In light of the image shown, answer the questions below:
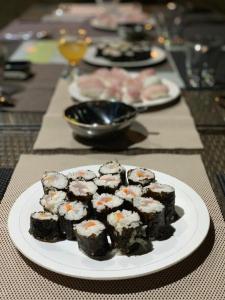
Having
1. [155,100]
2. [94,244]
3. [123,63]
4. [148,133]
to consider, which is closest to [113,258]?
[94,244]

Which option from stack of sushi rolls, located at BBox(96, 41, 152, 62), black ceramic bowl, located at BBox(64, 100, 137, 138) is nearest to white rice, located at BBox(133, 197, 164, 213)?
black ceramic bowl, located at BBox(64, 100, 137, 138)

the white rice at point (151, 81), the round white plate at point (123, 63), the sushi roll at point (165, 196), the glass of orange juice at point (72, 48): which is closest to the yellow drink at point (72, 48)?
the glass of orange juice at point (72, 48)

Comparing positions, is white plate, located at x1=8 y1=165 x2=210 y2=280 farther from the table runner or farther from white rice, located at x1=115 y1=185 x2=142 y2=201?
the table runner

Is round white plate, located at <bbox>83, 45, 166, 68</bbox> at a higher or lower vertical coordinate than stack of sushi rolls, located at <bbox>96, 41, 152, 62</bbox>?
lower

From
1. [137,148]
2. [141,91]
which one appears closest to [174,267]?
[137,148]

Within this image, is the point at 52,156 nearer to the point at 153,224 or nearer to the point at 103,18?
the point at 153,224

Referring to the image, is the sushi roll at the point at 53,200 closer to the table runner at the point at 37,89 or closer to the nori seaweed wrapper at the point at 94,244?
the nori seaweed wrapper at the point at 94,244
